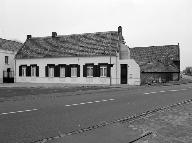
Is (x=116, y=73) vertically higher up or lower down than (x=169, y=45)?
lower down

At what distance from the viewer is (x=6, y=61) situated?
48.3 m

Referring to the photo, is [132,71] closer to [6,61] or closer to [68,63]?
[68,63]

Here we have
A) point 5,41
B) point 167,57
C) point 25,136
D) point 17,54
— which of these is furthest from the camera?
point 167,57

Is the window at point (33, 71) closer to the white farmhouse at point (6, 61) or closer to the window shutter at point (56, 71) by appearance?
the window shutter at point (56, 71)

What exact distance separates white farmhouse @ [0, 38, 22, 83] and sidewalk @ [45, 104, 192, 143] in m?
39.8

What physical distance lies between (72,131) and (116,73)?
104ft

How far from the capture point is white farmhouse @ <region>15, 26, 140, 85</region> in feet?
131

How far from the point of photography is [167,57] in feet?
206

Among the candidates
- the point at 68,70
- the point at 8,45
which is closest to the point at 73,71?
the point at 68,70

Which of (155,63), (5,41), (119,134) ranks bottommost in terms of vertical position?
(119,134)

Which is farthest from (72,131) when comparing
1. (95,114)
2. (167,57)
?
(167,57)

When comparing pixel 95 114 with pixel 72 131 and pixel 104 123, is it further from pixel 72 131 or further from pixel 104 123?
pixel 72 131

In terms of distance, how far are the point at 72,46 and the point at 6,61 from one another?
11.7 m

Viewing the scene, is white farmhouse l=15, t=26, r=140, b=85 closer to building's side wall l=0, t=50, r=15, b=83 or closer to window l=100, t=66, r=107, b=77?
window l=100, t=66, r=107, b=77
